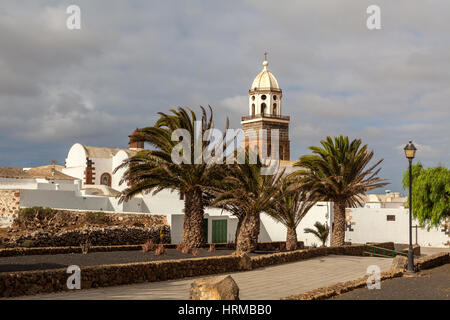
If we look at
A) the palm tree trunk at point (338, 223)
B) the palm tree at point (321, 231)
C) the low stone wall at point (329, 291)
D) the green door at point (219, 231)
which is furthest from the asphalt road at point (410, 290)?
the green door at point (219, 231)

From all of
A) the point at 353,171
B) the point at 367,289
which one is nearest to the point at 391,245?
the point at 353,171

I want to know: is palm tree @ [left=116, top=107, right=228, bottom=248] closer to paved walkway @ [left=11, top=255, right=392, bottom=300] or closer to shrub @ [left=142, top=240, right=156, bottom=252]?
shrub @ [left=142, top=240, right=156, bottom=252]

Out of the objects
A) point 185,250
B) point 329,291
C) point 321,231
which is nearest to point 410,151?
point 329,291

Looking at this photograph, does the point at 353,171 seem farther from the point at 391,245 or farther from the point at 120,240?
the point at 120,240

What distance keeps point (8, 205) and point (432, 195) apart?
2745 cm

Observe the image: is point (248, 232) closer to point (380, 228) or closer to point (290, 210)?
point (290, 210)

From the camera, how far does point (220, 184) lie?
2158cm

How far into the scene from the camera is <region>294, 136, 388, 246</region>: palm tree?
86.3 ft

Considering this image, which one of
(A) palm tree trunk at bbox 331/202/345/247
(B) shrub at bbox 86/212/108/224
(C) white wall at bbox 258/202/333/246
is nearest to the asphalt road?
→ (A) palm tree trunk at bbox 331/202/345/247

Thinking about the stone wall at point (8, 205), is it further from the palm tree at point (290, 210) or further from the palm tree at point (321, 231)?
the palm tree at point (321, 231)

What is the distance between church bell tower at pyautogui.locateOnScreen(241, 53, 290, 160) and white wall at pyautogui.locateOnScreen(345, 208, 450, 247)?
121ft

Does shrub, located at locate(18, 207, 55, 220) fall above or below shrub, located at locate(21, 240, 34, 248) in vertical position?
above

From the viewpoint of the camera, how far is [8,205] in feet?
114
